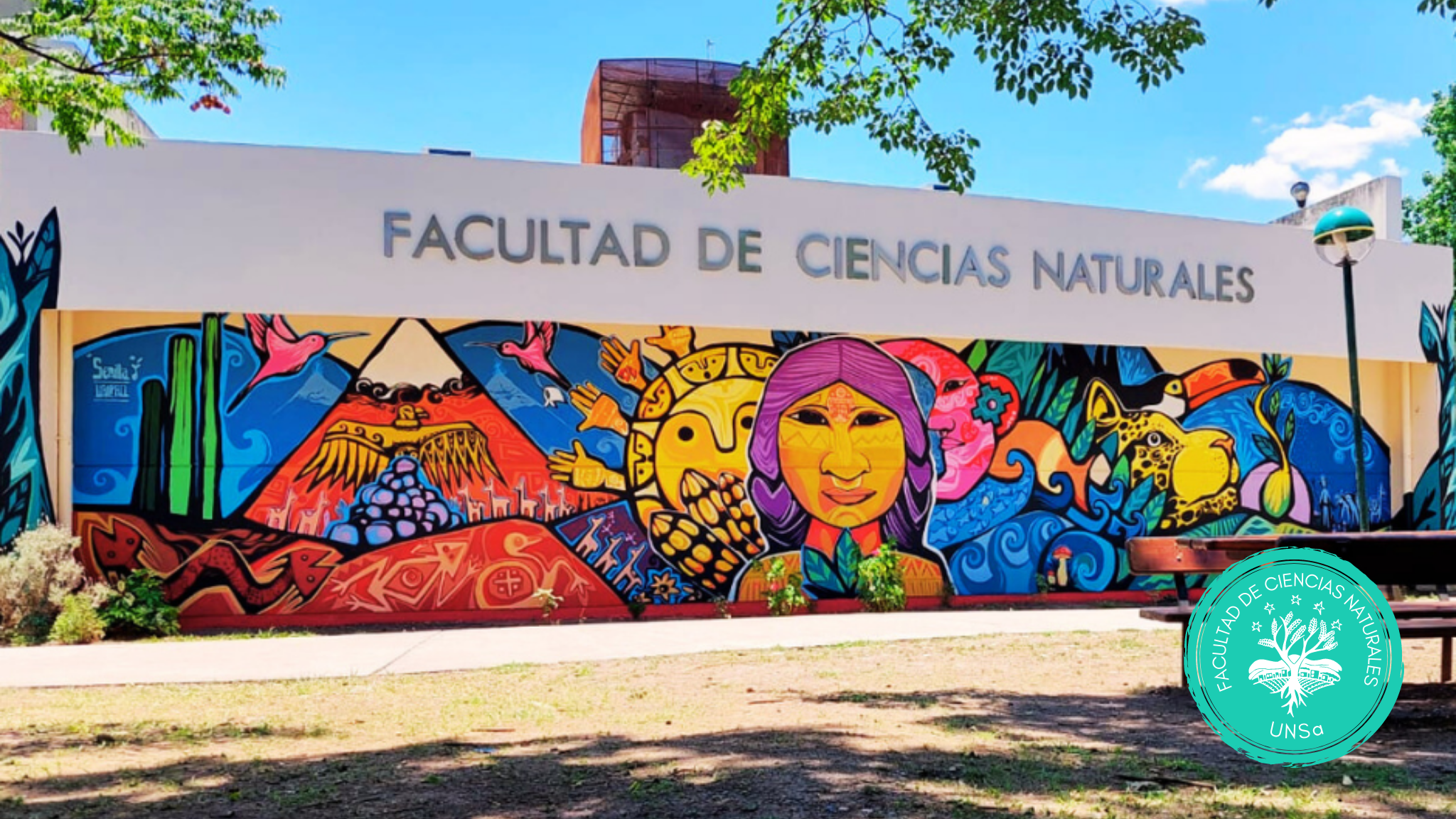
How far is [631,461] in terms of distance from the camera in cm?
1266

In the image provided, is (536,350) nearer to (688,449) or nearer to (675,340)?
(675,340)

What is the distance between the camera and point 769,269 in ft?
41.9

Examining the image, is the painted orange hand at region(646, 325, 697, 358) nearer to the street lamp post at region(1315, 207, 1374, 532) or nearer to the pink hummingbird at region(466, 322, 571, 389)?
the pink hummingbird at region(466, 322, 571, 389)

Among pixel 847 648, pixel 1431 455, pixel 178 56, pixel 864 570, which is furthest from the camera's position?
pixel 1431 455

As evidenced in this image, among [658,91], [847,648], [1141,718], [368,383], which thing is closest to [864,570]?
[847,648]

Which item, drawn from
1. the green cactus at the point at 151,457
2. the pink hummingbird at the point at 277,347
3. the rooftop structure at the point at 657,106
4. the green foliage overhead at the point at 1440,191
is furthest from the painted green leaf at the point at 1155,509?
the green foliage overhead at the point at 1440,191

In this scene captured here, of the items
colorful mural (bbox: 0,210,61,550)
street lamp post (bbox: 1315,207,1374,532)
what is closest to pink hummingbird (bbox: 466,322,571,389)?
colorful mural (bbox: 0,210,61,550)

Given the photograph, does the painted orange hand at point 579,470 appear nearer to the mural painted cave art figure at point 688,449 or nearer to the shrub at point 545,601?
the mural painted cave art figure at point 688,449

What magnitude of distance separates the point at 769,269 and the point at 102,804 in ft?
29.3

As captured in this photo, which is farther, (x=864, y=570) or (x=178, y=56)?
(x=864, y=570)

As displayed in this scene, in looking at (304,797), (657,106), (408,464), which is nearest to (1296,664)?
(304,797)

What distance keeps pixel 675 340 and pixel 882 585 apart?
10.8ft

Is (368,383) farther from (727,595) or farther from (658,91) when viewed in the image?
(658,91)

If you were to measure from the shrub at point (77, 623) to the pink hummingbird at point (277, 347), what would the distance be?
82.5 inches
